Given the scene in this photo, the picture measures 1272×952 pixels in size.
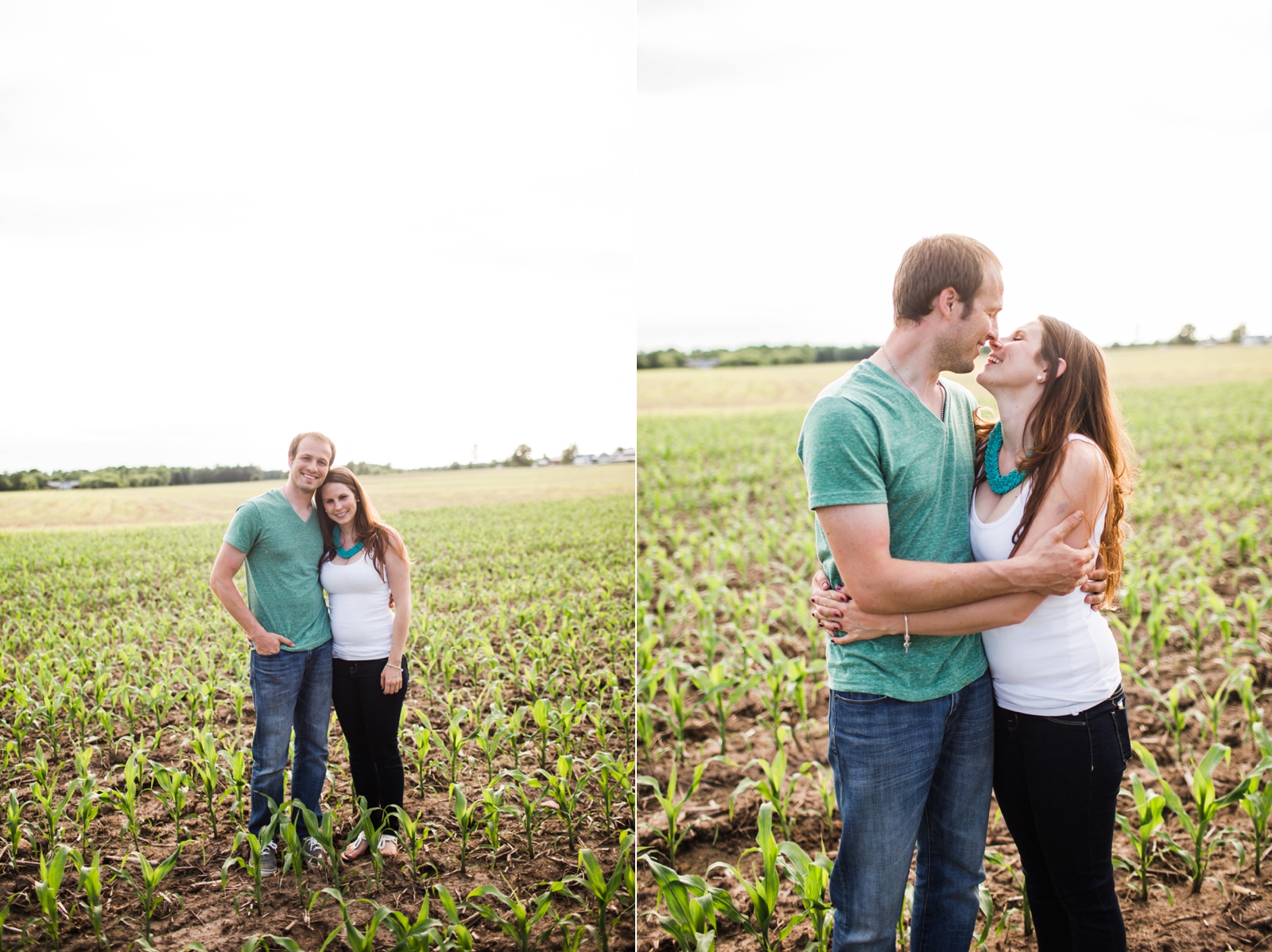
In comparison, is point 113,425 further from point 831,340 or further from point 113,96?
point 831,340

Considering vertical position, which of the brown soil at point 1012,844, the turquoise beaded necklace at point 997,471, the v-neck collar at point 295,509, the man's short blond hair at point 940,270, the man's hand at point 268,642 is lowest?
the brown soil at point 1012,844

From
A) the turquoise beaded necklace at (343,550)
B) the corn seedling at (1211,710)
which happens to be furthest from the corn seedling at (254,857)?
the corn seedling at (1211,710)

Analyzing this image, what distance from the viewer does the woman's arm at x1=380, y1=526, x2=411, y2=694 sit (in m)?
2.03

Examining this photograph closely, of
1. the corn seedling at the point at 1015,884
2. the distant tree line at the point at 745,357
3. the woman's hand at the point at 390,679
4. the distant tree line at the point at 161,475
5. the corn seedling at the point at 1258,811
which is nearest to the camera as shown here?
the distant tree line at the point at 161,475

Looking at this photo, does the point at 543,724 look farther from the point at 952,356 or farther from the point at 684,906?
the point at 952,356

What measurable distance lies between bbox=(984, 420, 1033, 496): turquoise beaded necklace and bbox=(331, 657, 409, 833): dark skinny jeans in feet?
5.14

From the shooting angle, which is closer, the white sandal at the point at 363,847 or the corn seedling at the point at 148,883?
the corn seedling at the point at 148,883

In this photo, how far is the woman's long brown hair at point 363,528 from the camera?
1904 mm

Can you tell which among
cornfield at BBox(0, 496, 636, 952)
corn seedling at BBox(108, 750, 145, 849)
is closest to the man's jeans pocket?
cornfield at BBox(0, 496, 636, 952)

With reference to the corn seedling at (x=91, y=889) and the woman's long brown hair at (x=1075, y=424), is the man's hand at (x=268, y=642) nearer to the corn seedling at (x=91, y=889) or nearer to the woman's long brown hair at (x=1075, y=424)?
the corn seedling at (x=91, y=889)

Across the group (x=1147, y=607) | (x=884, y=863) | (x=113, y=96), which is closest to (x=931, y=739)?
(x=884, y=863)

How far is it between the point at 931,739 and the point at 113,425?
1994 mm

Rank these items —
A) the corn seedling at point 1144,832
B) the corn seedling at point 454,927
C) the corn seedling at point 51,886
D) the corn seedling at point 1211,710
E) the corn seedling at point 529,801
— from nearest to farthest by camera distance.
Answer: the corn seedling at point 51,886
the corn seedling at point 454,927
the corn seedling at point 529,801
the corn seedling at point 1144,832
the corn seedling at point 1211,710

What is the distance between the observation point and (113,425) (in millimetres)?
1807
